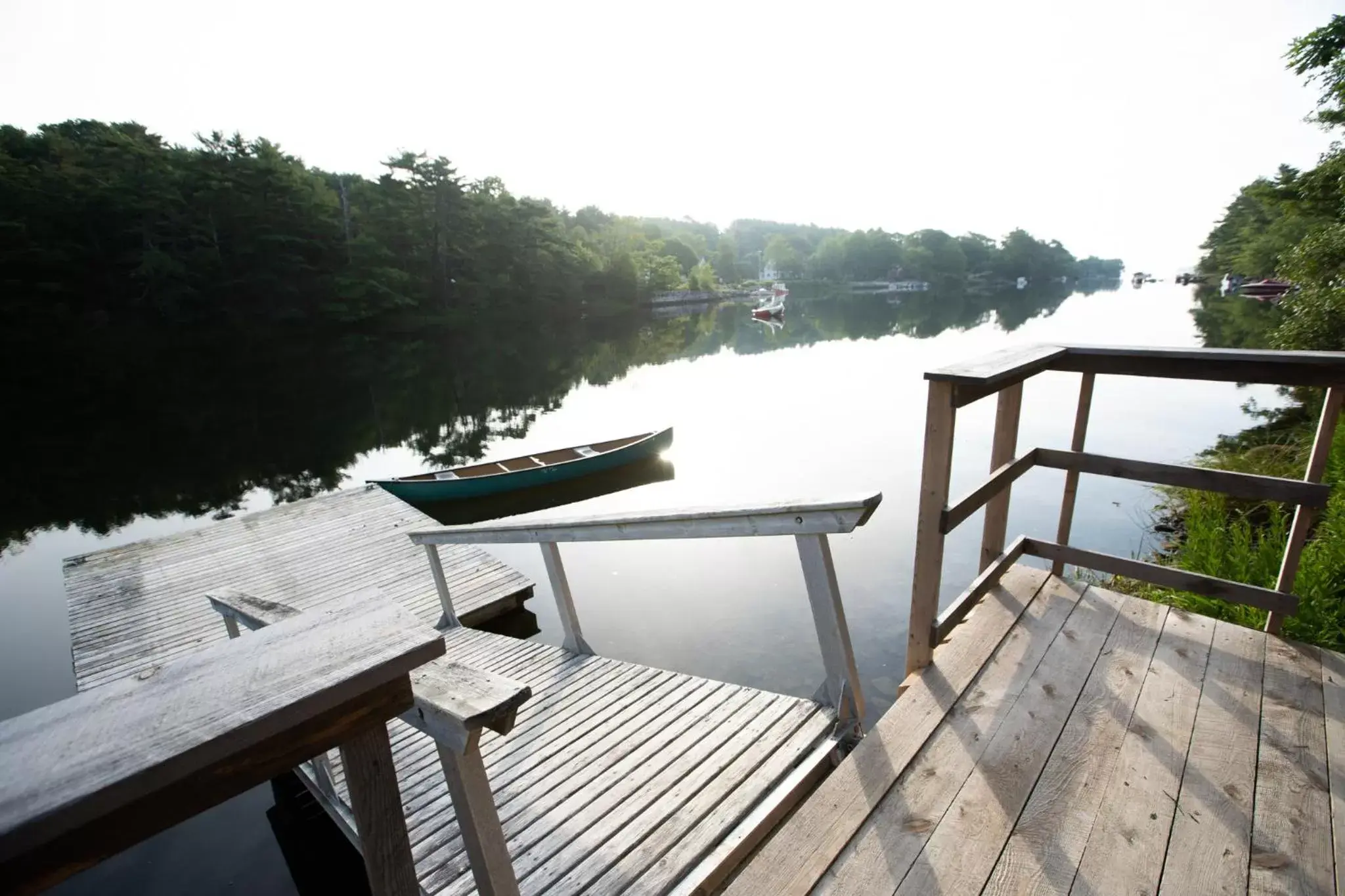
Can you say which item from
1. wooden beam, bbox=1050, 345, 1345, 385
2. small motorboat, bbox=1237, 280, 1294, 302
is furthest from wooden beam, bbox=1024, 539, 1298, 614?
small motorboat, bbox=1237, 280, 1294, 302

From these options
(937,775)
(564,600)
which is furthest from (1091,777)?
(564,600)

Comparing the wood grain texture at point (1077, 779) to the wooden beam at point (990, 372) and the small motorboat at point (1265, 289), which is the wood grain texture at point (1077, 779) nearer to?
the wooden beam at point (990, 372)

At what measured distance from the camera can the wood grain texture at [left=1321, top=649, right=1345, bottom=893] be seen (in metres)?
1.85

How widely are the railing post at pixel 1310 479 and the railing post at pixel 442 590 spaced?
4.90 metres

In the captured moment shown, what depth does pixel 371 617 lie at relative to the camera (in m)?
0.98

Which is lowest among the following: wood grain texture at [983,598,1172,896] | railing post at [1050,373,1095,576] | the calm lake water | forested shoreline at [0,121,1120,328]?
the calm lake water

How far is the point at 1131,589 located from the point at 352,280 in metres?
38.6

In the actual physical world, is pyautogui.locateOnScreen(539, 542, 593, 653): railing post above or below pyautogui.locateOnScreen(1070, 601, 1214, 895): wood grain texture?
below

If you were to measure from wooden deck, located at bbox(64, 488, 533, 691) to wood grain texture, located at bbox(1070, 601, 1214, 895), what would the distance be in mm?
5338

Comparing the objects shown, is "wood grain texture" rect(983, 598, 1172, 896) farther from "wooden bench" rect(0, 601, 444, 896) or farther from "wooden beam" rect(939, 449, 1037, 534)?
"wooden bench" rect(0, 601, 444, 896)

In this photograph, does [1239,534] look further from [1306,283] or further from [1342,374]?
[1306,283]

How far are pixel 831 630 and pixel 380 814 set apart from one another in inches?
79.5

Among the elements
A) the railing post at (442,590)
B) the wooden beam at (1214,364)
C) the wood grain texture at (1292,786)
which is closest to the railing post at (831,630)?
the wood grain texture at (1292,786)

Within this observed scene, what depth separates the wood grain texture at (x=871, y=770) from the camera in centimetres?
183
